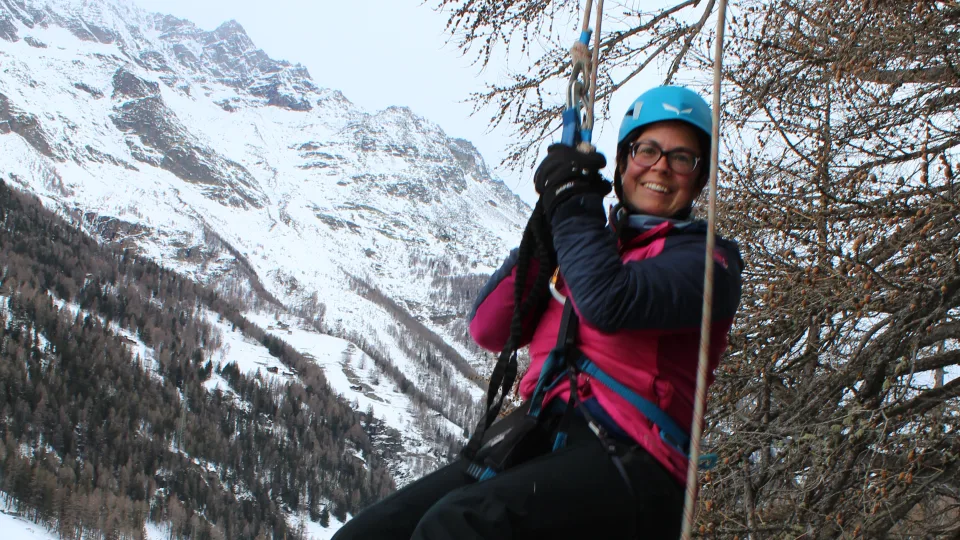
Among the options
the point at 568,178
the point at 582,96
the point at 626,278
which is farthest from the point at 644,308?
the point at 582,96

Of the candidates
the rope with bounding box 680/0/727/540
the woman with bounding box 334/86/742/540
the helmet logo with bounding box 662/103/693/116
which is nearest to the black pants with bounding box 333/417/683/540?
the woman with bounding box 334/86/742/540

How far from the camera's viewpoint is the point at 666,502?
206 centimetres

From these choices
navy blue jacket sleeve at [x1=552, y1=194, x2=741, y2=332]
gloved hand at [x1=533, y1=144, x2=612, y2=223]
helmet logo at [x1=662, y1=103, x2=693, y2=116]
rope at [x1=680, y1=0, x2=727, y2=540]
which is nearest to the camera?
rope at [x1=680, y1=0, x2=727, y2=540]

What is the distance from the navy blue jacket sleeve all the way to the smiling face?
0.21 metres

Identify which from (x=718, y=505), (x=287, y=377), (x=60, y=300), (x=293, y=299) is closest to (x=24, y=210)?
(x=60, y=300)

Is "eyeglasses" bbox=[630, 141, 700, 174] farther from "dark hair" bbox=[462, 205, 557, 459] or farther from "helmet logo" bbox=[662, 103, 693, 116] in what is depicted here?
"dark hair" bbox=[462, 205, 557, 459]

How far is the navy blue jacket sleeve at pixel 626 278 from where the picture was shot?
6.62 ft

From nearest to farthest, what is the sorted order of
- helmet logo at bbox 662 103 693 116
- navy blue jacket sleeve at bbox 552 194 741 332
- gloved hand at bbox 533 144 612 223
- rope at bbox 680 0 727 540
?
1. rope at bbox 680 0 727 540
2. navy blue jacket sleeve at bbox 552 194 741 332
3. gloved hand at bbox 533 144 612 223
4. helmet logo at bbox 662 103 693 116

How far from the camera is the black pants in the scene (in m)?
1.92

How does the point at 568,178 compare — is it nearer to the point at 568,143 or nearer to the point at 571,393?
the point at 568,143

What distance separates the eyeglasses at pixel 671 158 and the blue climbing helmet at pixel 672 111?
5 centimetres

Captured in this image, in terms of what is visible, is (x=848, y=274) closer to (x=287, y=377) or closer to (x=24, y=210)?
(x=287, y=377)

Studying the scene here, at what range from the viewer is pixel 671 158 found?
2391 millimetres

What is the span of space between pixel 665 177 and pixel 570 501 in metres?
1.00
